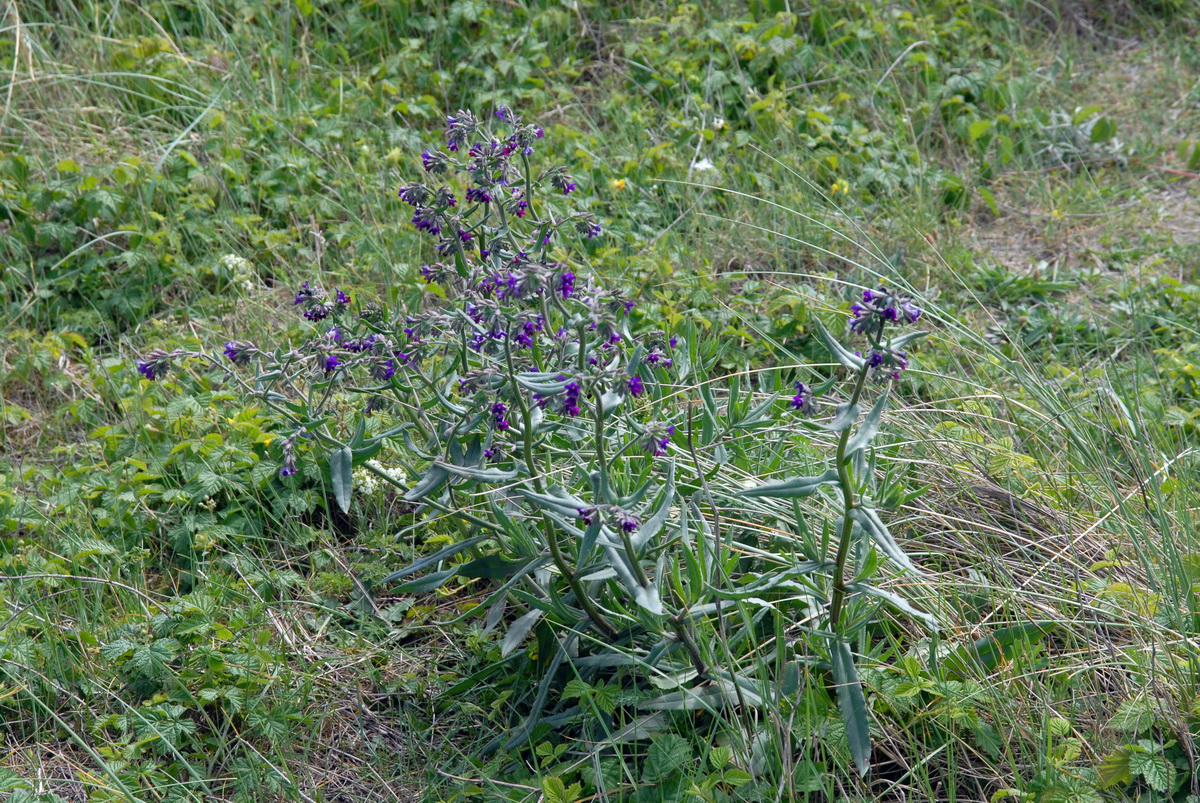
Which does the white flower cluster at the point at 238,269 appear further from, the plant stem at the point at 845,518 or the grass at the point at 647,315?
the plant stem at the point at 845,518

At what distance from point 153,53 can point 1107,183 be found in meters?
4.50

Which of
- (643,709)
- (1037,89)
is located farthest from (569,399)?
(1037,89)

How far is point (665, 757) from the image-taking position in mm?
2105

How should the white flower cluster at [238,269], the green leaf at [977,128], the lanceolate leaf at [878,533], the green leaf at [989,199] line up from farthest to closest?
the green leaf at [977,128] → the green leaf at [989,199] → the white flower cluster at [238,269] → the lanceolate leaf at [878,533]

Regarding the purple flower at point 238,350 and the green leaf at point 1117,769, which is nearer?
the green leaf at point 1117,769

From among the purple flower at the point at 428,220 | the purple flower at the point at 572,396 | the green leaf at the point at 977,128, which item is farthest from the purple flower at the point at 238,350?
the green leaf at the point at 977,128

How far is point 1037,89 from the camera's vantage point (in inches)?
195

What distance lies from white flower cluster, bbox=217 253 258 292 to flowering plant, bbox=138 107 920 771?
148 cm

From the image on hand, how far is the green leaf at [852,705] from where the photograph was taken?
1955mm

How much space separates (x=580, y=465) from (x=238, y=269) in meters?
2.25

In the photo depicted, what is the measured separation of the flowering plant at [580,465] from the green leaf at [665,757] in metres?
0.06

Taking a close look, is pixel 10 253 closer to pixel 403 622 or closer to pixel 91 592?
pixel 91 592

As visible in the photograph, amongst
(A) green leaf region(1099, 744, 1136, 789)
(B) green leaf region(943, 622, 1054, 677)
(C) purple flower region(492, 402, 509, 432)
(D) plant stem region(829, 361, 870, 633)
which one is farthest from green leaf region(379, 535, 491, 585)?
(A) green leaf region(1099, 744, 1136, 789)

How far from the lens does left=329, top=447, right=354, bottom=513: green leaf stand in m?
2.08
